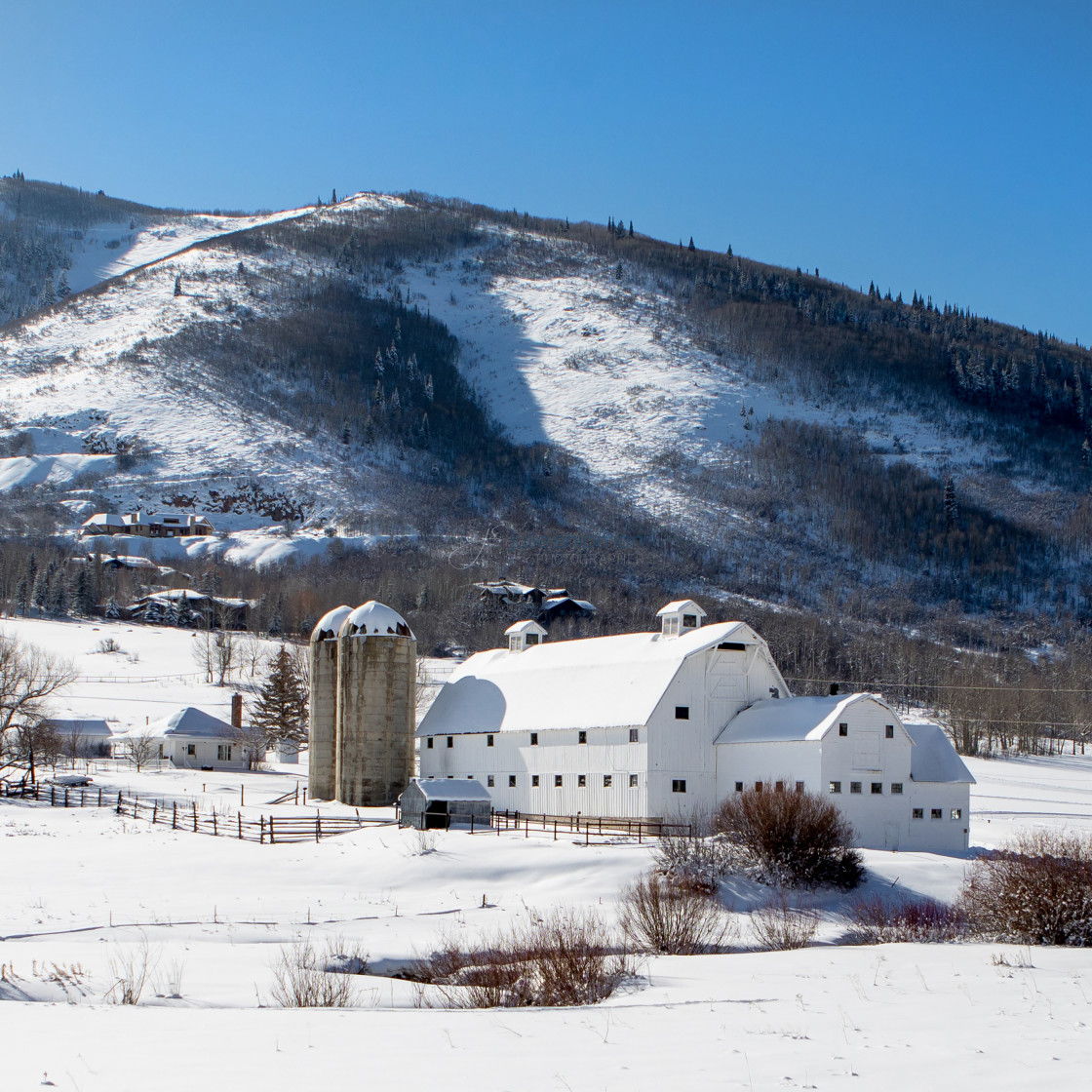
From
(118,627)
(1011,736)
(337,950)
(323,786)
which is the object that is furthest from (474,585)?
(337,950)

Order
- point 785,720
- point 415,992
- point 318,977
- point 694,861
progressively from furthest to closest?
1. point 785,720
2. point 694,861
3. point 415,992
4. point 318,977

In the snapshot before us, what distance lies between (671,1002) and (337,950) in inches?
361

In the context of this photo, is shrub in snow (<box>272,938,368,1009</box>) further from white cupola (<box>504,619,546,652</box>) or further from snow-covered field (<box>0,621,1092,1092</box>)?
white cupola (<box>504,619,546,652</box>)

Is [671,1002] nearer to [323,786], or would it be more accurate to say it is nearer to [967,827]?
[967,827]

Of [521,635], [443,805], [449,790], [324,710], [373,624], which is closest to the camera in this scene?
[443,805]

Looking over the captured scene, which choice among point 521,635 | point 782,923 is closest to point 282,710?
point 521,635

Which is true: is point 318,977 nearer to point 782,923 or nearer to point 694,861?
point 782,923

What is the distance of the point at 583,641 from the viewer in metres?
58.3

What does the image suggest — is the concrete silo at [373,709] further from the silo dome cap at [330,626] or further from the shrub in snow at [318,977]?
the shrub in snow at [318,977]

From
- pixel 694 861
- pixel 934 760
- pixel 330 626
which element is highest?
pixel 330 626

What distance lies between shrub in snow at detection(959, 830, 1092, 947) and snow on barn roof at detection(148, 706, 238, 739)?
2176 inches

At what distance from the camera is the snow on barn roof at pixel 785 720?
152 ft

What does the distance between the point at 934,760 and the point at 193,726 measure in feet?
155

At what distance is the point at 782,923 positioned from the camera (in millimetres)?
31984
